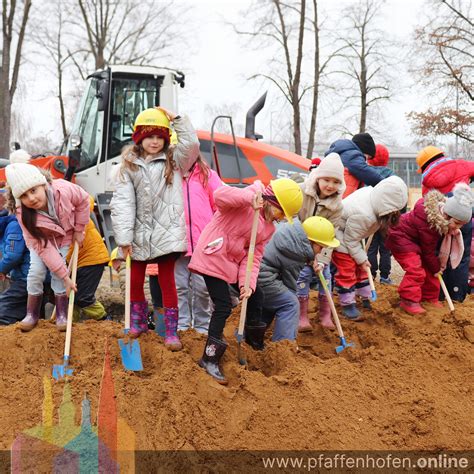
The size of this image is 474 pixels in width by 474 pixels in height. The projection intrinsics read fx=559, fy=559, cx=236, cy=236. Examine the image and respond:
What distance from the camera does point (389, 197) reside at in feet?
17.0

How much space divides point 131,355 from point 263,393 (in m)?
1.01

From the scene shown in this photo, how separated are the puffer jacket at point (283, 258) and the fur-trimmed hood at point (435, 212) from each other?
1.59 meters

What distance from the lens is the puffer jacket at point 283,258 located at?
453 cm

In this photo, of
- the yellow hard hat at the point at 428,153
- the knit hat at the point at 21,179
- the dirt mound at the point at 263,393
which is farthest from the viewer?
the yellow hard hat at the point at 428,153

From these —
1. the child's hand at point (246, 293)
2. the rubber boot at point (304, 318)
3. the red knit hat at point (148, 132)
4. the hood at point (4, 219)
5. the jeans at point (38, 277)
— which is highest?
the red knit hat at point (148, 132)

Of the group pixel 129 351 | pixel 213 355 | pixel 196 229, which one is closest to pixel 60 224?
pixel 196 229

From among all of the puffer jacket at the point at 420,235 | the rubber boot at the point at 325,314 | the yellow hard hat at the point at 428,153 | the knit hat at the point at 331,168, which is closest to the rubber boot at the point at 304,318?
the rubber boot at the point at 325,314

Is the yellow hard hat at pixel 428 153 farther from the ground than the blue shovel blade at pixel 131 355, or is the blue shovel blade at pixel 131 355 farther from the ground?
the yellow hard hat at pixel 428 153

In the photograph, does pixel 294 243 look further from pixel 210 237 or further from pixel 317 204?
pixel 210 237

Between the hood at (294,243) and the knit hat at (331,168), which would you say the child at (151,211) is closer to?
the hood at (294,243)

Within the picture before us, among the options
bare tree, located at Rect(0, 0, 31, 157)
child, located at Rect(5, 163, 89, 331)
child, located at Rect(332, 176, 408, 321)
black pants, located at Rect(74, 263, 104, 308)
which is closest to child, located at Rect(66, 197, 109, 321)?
black pants, located at Rect(74, 263, 104, 308)

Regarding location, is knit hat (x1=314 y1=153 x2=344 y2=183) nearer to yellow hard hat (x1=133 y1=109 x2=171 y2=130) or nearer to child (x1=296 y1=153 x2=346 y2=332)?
child (x1=296 y1=153 x2=346 y2=332)

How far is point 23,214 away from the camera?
13.7ft

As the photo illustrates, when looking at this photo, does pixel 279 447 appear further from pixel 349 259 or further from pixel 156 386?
pixel 349 259
